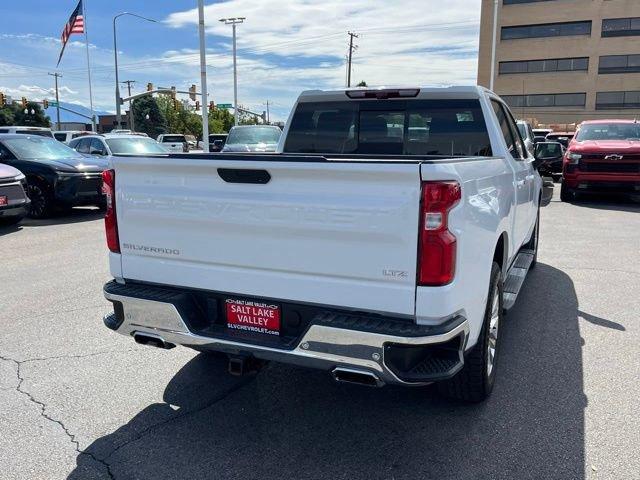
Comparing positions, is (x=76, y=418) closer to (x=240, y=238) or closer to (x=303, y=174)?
(x=240, y=238)

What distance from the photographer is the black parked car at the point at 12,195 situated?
9.31 meters

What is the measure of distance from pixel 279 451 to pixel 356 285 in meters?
1.08

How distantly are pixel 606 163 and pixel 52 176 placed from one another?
39.4 feet

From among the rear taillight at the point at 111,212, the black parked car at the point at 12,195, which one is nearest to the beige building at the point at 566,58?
the black parked car at the point at 12,195

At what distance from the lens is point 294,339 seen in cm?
287

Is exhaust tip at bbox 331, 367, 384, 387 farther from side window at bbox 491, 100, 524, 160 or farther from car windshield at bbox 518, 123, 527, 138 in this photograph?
car windshield at bbox 518, 123, 527, 138

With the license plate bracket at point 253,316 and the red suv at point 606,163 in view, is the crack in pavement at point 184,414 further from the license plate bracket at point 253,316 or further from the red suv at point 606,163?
the red suv at point 606,163

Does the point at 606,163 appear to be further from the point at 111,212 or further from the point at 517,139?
the point at 111,212

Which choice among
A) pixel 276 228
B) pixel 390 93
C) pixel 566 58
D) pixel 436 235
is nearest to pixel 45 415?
pixel 276 228

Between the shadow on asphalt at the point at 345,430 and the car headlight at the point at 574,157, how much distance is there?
1003 cm

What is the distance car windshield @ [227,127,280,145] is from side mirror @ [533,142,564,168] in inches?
484

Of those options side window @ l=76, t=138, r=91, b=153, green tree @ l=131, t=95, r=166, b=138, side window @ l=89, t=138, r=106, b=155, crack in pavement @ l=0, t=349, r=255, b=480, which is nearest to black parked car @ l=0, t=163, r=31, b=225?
side window @ l=89, t=138, r=106, b=155

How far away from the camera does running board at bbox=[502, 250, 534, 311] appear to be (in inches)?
161

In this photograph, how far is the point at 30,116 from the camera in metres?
90.9
